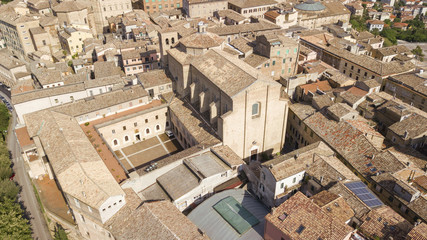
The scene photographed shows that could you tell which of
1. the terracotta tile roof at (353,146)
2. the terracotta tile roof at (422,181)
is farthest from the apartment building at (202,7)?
the terracotta tile roof at (422,181)

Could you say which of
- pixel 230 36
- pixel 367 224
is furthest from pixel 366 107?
pixel 230 36

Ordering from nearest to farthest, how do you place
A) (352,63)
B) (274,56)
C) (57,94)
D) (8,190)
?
(8,190), (57,94), (274,56), (352,63)

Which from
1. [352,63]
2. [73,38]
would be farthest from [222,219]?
[73,38]

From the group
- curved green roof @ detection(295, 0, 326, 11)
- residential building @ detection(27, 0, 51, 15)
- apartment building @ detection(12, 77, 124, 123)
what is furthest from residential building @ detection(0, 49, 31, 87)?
curved green roof @ detection(295, 0, 326, 11)

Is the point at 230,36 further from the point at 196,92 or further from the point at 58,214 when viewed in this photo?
the point at 58,214

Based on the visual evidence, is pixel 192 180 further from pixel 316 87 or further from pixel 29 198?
pixel 316 87

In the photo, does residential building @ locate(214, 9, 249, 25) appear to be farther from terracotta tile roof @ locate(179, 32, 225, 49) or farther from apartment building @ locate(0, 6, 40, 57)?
apartment building @ locate(0, 6, 40, 57)
